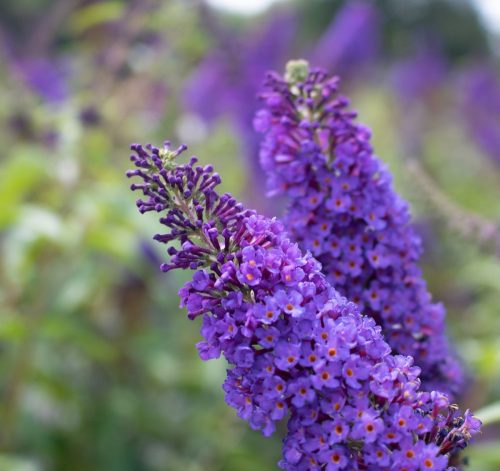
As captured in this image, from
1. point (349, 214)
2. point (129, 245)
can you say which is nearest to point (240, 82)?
point (129, 245)

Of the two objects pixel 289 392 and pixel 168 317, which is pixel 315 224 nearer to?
pixel 289 392

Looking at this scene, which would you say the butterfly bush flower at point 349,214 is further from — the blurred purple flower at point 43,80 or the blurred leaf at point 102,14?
the blurred purple flower at point 43,80

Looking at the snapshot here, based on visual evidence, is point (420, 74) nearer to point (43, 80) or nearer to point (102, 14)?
point (43, 80)

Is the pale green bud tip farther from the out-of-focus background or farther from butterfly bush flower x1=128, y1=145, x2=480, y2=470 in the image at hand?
the out-of-focus background

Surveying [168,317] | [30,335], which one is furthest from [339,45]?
[30,335]

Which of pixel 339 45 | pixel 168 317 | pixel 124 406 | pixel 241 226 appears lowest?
pixel 241 226
